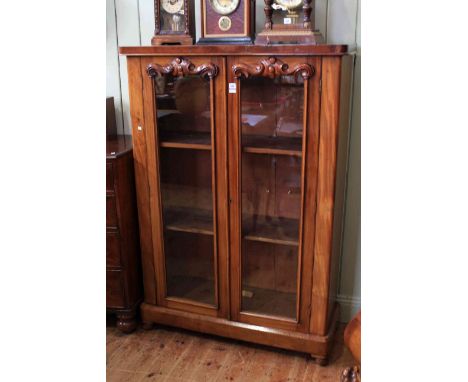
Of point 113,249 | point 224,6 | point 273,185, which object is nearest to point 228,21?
point 224,6

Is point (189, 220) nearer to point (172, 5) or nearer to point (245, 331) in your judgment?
point (245, 331)

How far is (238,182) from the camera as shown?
1896 millimetres

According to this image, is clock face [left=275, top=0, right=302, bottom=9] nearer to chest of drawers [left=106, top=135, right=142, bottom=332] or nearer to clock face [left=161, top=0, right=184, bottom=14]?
clock face [left=161, top=0, right=184, bottom=14]

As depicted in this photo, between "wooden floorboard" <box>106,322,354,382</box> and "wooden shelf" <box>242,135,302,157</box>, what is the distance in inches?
36.9

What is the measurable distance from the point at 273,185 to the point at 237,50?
0.58 m

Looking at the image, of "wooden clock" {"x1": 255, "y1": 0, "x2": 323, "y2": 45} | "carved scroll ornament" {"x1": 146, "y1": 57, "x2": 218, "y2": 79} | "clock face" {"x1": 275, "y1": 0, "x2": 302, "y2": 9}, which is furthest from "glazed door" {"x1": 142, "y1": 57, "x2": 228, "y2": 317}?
"clock face" {"x1": 275, "y1": 0, "x2": 302, "y2": 9}

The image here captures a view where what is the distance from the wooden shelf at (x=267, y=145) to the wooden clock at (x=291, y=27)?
381mm

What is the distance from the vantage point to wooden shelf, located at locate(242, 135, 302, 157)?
183 cm

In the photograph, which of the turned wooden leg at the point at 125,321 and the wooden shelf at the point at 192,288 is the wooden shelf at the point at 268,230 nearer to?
the wooden shelf at the point at 192,288

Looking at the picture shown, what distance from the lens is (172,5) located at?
1899 mm

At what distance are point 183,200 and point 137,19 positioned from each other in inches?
37.3
